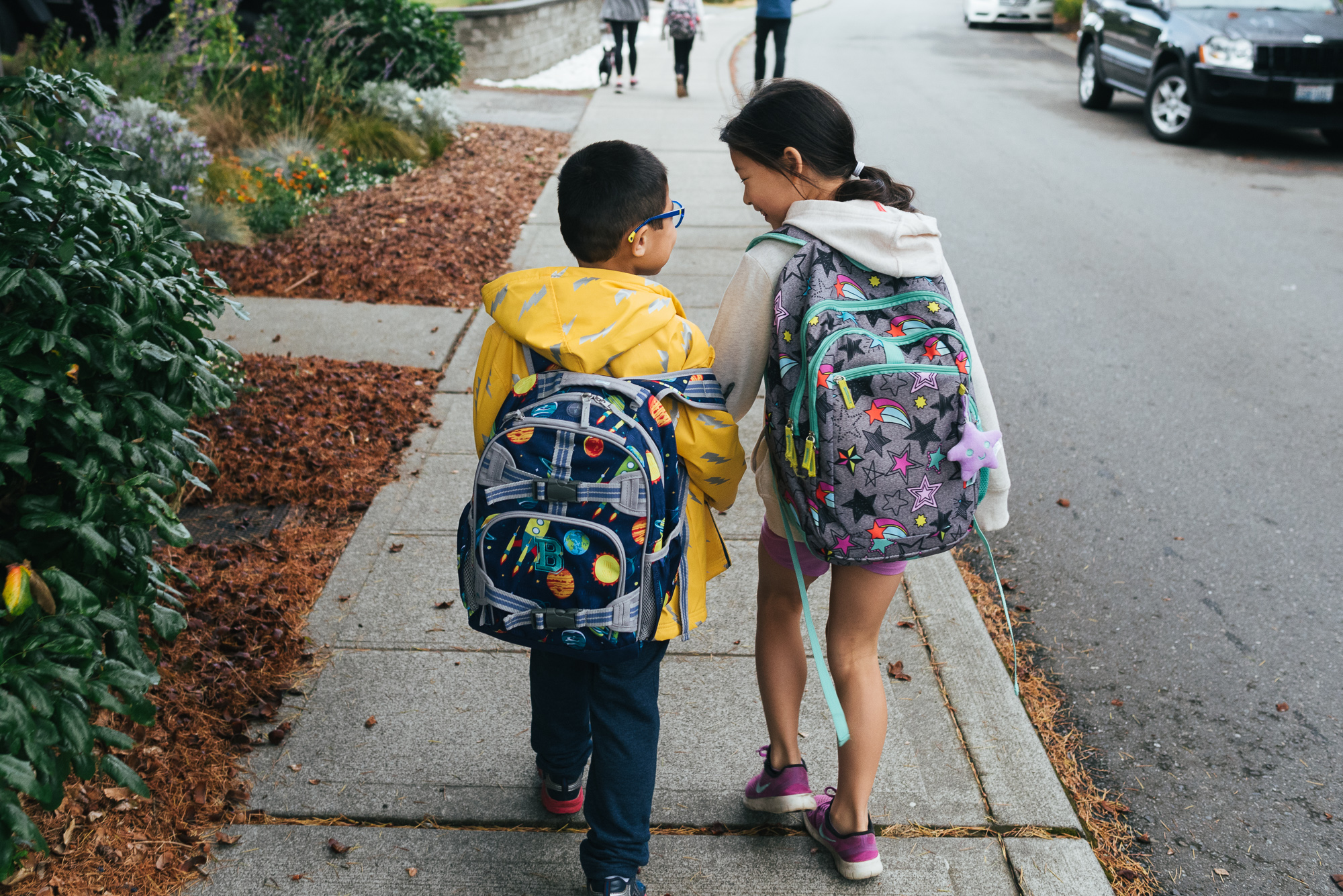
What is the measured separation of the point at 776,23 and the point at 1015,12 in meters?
12.2

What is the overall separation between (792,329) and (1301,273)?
273 inches

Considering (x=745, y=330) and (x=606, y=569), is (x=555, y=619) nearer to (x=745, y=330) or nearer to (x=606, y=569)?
(x=606, y=569)

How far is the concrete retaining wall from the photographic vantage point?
1449cm

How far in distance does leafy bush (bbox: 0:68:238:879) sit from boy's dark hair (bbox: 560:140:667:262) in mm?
1026

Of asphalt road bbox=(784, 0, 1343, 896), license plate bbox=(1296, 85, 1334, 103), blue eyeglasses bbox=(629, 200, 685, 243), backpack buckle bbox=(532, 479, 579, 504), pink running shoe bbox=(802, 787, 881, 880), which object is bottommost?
asphalt road bbox=(784, 0, 1343, 896)

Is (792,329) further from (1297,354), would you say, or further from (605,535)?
(1297,354)

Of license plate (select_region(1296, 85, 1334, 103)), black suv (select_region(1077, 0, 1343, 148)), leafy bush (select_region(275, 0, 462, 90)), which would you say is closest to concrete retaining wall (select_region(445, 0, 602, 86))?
leafy bush (select_region(275, 0, 462, 90))

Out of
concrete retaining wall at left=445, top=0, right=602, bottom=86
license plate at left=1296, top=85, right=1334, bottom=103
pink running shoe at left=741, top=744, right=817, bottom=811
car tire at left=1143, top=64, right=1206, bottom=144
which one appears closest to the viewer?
pink running shoe at left=741, top=744, right=817, bottom=811

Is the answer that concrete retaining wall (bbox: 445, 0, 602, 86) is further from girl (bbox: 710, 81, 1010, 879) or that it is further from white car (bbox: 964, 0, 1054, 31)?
girl (bbox: 710, 81, 1010, 879)

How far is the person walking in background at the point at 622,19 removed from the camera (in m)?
13.2

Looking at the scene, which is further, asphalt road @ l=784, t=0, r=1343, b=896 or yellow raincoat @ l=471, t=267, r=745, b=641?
asphalt road @ l=784, t=0, r=1343, b=896

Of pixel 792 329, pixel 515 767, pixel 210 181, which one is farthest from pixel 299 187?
pixel 792 329

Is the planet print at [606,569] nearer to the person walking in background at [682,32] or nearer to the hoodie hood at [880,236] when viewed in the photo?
the hoodie hood at [880,236]

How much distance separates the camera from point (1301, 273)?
24.5 ft
